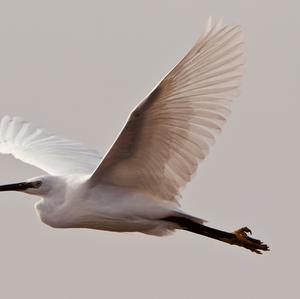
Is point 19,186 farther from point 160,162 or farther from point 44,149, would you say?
point 44,149

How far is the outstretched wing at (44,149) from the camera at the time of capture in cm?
1192

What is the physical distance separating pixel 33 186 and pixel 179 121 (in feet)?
5.46

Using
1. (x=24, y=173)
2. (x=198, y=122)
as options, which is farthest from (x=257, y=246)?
(x=24, y=173)

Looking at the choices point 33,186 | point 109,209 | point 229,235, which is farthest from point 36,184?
point 229,235

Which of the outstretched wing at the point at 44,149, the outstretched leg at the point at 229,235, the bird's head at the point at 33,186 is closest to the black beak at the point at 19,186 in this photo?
the bird's head at the point at 33,186

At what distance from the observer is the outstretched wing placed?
39.1 feet

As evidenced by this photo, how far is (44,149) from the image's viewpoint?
41.3ft

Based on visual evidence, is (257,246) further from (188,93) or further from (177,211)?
(188,93)

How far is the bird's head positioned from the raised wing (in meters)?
0.54

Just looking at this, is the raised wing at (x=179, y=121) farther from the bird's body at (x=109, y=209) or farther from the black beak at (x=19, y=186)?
the black beak at (x=19, y=186)

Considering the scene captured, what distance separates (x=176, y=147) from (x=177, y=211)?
0.72m

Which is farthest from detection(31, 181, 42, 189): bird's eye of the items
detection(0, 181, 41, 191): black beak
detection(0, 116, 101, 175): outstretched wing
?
detection(0, 116, 101, 175): outstretched wing

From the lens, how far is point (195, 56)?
9.17 meters

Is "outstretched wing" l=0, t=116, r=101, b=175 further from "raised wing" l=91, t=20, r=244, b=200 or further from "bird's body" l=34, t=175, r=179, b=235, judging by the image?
"raised wing" l=91, t=20, r=244, b=200
